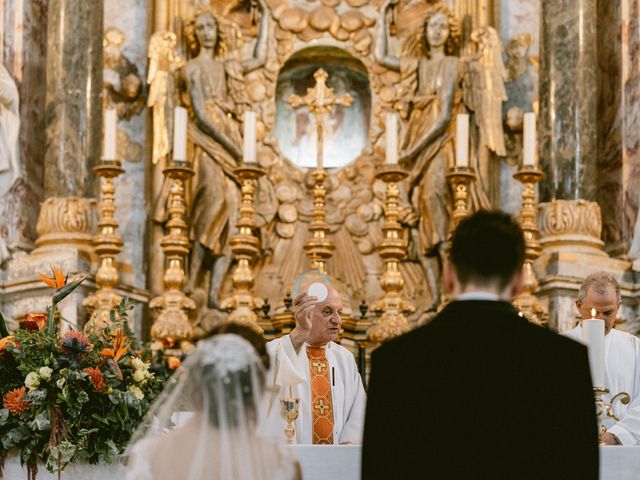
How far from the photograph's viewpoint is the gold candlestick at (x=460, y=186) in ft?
30.0

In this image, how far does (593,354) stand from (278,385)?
148 cm

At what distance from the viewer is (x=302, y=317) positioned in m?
6.33

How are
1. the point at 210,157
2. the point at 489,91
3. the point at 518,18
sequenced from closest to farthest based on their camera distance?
1. the point at 489,91
2. the point at 210,157
3. the point at 518,18

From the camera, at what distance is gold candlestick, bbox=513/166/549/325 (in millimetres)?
8938

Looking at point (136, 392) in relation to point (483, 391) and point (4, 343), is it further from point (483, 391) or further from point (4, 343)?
point (483, 391)

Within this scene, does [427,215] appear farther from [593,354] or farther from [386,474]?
[386,474]

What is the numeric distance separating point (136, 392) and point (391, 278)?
3.27 meters

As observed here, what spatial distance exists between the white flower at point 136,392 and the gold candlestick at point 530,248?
345 centimetres

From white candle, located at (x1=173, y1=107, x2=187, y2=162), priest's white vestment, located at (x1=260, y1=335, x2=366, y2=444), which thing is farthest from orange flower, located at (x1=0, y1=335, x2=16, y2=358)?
white candle, located at (x1=173, y1=107, x2=187, y2=162)

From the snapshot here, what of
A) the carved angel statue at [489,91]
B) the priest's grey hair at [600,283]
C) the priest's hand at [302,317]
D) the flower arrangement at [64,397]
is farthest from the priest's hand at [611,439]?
the carved angel statue at [489,91]

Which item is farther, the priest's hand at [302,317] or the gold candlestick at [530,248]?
the gold candlestick at [530,248]

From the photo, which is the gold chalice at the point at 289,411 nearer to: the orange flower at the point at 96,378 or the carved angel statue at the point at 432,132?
the orange flower at the point at 96,378

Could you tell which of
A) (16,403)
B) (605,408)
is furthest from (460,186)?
(16,403)

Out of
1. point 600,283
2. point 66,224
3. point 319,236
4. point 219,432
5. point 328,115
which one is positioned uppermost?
point 328,115
